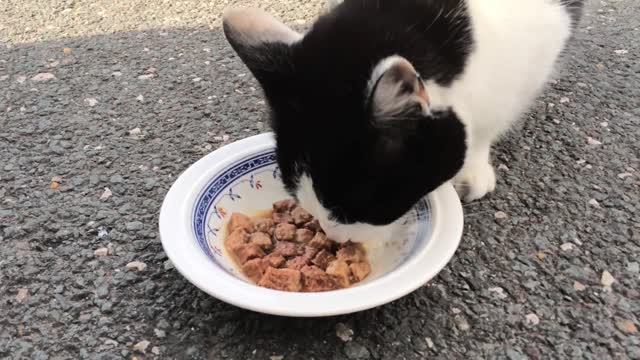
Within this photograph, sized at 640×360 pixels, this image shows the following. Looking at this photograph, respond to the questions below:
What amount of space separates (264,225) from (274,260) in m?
0.11

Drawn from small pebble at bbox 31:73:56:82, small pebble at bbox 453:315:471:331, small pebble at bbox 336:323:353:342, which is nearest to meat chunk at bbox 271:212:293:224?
small pebble at bbox 336:323:353:342

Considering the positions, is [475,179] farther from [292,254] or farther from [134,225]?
[134,225]

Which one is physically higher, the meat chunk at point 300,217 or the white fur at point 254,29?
the white fur at point 254,29

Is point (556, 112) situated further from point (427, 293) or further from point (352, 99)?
point (352, 99)

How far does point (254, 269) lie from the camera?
1.11m

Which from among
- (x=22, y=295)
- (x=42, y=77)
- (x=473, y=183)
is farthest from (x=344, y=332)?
(x=42, y=77)

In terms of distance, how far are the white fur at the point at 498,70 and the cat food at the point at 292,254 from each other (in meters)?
0.25

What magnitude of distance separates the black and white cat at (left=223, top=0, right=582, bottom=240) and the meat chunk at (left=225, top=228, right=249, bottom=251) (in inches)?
6.7

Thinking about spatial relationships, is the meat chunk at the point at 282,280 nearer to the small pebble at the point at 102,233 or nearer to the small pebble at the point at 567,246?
the small pebble at the point at 102,233

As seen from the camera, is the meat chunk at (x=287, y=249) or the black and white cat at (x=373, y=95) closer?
the black and white cat at (x=373, y=95)

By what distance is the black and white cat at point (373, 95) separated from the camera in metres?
0.87

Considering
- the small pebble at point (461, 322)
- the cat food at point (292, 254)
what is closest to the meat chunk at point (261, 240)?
the cat food at point (292, 254)

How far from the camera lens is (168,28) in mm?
2156

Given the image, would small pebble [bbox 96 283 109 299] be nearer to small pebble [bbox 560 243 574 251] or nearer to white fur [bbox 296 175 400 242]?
white fur [bbox 296 175 400 242]
